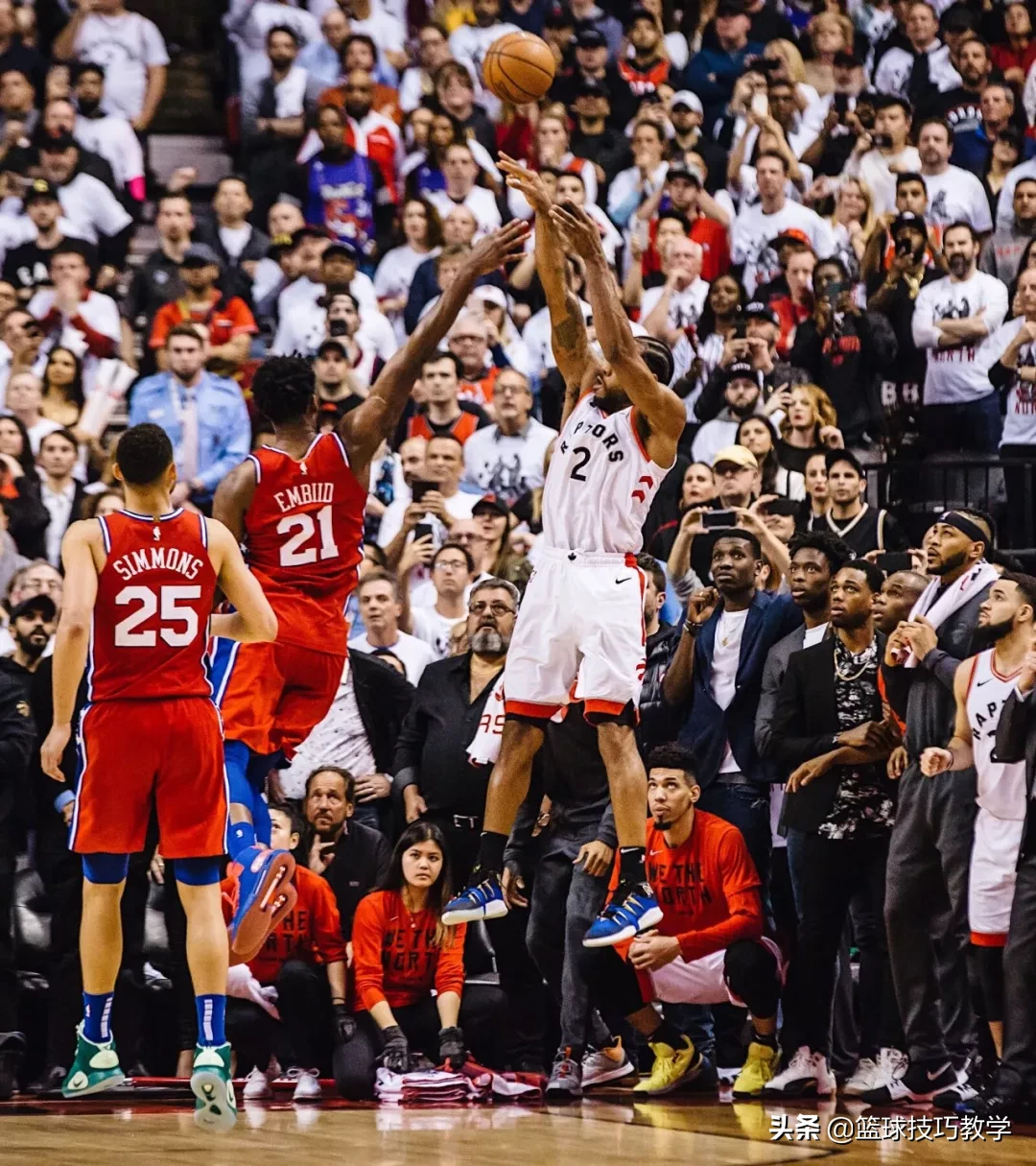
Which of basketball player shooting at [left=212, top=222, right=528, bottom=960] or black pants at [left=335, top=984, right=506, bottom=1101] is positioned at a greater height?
basketball player shooting at [left=212, top=222, right=528, bottom=960]

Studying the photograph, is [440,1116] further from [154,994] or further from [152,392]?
[152,392]

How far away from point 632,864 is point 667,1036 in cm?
161

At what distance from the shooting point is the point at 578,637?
8.34m

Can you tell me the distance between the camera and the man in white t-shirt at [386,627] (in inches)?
436

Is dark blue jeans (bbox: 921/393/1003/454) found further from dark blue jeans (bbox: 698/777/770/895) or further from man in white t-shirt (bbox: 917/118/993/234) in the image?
dark blue jeans (bbox: 698/777/770/895)

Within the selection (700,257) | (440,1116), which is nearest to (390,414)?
(440,1116)

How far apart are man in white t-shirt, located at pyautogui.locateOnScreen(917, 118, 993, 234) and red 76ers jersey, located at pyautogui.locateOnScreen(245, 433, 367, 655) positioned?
7580 mm

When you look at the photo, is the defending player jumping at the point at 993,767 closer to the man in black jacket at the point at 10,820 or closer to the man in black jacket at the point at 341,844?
the man in black jacket at the point at 341,844

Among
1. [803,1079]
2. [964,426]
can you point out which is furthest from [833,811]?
[964,426]

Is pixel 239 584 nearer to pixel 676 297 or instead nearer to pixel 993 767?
pixel 993 767

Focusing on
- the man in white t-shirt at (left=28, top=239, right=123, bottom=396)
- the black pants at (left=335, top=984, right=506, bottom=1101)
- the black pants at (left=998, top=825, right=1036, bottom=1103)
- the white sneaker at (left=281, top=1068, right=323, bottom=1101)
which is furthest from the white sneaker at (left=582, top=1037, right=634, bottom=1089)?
the man in white t-shirt at (left=28, top=239, right=123, bottom=396)

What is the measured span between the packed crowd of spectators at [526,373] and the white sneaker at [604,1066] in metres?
0.03

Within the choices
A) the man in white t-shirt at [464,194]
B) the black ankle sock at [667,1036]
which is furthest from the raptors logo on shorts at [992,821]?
the man in white t-shirt at [464,194]

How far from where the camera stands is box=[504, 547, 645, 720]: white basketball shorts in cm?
832
